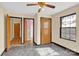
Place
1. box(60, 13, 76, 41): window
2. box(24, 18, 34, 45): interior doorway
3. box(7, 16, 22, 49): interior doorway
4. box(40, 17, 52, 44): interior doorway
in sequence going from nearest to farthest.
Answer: box(60, 13, 76, 41): window → box(7, 16, 22, 49): interior doorway → box(40, 17, 52, 44): interior doorway → box(24, 18, 34, 45): interior doorway

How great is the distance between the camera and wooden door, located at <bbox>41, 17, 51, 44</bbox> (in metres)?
7.13

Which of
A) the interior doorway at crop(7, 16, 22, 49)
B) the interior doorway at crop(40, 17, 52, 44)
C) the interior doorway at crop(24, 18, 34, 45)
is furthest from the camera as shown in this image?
the interior doorway at crop(24, 18, 34, 45)

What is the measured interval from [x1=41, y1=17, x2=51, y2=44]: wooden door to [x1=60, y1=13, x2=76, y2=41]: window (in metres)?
1.30

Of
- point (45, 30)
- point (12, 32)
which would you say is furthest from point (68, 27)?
point (12, 32)

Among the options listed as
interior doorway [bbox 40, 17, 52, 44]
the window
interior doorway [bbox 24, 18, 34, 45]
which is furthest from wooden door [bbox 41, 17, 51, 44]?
the window

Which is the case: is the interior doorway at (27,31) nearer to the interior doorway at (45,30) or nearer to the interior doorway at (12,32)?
the interior doorway at (12,32)

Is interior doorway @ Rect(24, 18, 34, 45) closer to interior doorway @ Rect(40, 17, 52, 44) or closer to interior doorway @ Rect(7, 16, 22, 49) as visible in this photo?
interior doorway @ Rect(7, 16, 22, 49)

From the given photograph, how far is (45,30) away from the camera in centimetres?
733

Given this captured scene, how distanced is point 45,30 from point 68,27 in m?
2.04

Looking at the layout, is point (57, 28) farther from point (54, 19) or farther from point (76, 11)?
point (76, 11)

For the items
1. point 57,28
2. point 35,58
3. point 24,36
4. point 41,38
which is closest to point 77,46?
point 57,28

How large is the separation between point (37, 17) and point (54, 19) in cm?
126

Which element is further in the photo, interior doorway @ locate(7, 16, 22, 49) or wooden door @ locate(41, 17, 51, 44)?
wooden door @ locate(41, 17, 51, 44)

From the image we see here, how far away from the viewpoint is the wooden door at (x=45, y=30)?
23.4ft
